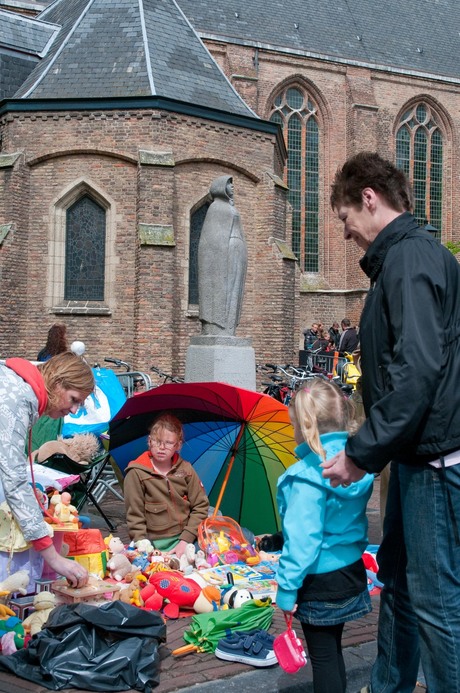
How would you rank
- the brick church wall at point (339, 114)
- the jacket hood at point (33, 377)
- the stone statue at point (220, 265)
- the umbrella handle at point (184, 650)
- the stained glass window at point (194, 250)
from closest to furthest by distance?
1. the jacket hood at point (33, 377)
2. the umbrella handle at point (184, 650)
3. the stone statue at point (220, 265)
4. the stained glass window at point (194, 250)
5. the brick church wall at point (339, 114)

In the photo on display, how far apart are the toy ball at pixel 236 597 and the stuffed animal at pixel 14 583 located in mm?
1190

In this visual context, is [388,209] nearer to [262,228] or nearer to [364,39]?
[262,228]

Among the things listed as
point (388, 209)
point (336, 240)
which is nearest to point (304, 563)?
point (388, 209)

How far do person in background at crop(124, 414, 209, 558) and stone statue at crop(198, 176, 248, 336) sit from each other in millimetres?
3013

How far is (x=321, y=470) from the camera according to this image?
8.63 feet

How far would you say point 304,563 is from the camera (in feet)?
8.41

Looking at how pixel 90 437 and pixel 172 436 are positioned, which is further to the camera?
pixel 90 437

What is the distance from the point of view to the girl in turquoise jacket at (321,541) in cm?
259

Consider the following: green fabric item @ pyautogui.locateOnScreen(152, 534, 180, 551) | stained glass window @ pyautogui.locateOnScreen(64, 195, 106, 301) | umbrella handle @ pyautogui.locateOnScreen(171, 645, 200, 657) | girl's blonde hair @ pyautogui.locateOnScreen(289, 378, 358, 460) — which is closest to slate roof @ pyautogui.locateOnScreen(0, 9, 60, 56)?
stained glass window @ pyautogui.locateOnScreen(64, 195, 106, 301)

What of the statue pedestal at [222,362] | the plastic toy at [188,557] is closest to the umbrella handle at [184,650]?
the plastic toy at [188,557]

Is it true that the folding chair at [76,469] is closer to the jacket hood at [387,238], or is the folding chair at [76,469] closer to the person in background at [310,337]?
the jacket hood at [387,238]

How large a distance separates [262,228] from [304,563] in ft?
51.9

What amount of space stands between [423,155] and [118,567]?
2826 cm

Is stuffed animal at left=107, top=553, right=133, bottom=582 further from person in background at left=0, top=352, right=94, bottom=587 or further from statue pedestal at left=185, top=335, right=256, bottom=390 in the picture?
statue pedestal at left=185, top=335, right=256, bottom=390
